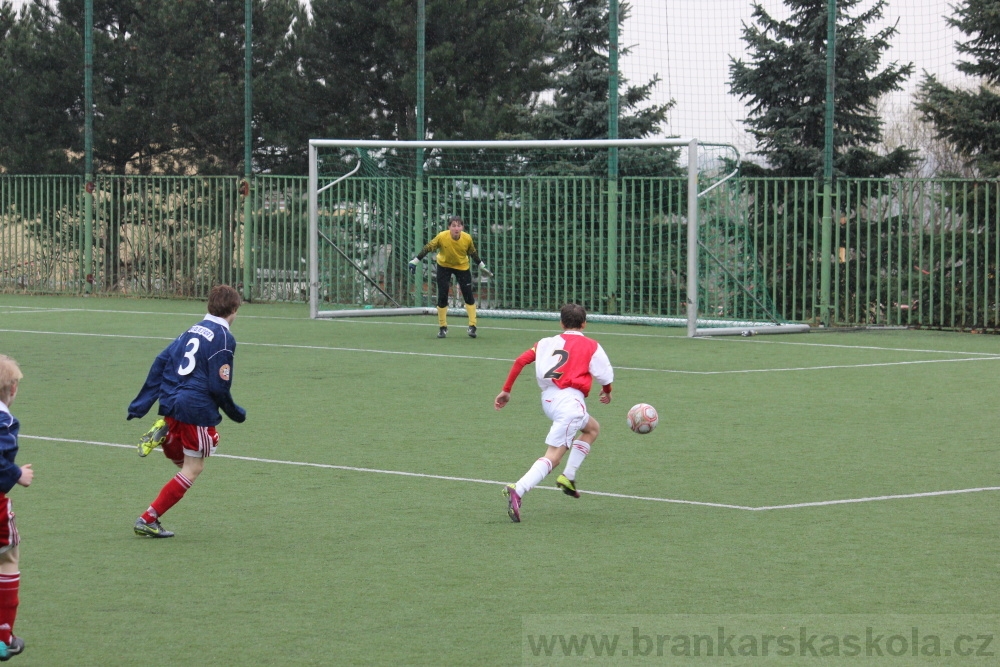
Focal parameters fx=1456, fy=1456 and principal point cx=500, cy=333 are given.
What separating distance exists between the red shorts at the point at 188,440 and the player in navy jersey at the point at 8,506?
2206 mm

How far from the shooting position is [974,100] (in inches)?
948

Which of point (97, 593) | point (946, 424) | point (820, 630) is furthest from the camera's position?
point (946, 424)

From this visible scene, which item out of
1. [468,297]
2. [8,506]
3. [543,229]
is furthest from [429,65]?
[8,506]

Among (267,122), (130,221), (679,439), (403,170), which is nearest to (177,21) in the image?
(267,122)

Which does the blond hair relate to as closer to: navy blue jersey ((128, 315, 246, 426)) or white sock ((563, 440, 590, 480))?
navy blue jersey ((128, 315, 246, 426))

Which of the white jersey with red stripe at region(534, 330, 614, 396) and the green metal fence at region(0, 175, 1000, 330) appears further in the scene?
the green metal fence at region(0, 175, 1000, 330)

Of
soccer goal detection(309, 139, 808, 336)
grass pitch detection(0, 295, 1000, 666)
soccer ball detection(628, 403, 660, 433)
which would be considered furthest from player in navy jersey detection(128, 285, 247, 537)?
soccer goal detection(309, 139, 808, 336)

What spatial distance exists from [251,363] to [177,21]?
18848 mm

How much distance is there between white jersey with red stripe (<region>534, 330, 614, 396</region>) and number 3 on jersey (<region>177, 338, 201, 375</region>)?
2125 mm

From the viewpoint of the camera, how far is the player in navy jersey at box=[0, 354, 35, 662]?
5723 mm

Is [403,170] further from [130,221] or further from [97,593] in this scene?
[97,593]

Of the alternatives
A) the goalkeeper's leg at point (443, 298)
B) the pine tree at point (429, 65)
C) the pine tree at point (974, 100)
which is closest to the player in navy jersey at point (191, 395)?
the goalkeeper's leg at point (443, 298)

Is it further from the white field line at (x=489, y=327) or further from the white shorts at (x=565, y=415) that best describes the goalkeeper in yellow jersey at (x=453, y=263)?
the white shorts at (x=565, y=415)

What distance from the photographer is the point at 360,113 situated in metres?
34.0
